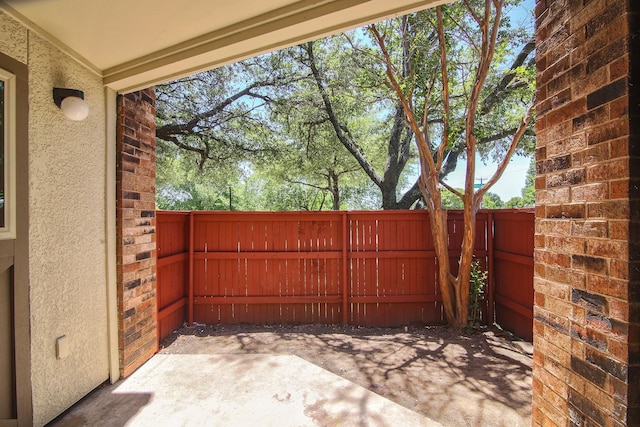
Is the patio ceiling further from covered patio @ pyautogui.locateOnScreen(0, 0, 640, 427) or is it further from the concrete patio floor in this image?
the concrete patio floor

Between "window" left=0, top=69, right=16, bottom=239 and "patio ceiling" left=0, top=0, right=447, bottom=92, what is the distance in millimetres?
424

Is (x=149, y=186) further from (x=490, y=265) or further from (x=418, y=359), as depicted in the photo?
(x=490, y=265)

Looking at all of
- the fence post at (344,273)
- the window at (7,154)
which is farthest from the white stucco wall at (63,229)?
the fence post at (344,273)

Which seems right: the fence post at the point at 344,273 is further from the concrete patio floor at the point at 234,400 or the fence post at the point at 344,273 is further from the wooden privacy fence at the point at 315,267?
the concrete patio floor at the point at 234,400

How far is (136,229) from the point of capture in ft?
9.54

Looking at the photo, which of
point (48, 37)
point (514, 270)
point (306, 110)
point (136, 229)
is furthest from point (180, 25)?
point (306, 110)

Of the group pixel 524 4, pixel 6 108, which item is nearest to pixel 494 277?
pixel 524 4

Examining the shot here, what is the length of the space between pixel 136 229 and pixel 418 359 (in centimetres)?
301

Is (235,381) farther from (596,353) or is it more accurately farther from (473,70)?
(473,70)

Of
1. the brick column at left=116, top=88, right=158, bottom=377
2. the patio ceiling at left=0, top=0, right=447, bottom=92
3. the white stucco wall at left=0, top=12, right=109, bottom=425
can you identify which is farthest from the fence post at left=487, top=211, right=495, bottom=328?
the white stucco wall at left=0, top=12, right=109, bottom=425

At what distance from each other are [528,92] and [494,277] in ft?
9.80

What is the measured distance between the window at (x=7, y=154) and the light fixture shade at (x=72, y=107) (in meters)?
0.29

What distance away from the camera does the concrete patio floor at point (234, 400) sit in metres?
2.20

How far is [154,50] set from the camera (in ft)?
7.80
